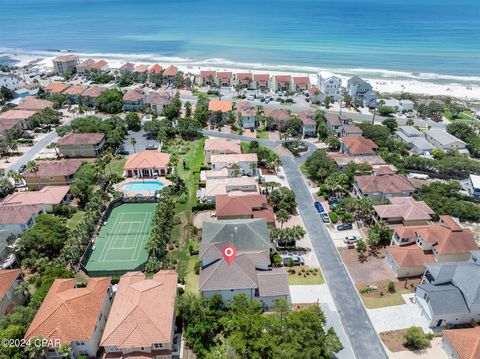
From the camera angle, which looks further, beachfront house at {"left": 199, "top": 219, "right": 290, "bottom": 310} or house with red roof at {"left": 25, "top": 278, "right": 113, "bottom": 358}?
beachfront house at {"left": 199, "top": 219, "right": 290, "bottom": 310}

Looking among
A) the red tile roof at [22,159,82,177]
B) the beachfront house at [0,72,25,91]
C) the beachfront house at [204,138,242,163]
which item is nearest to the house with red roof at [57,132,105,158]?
the red tile roof at [22,159,82,177]

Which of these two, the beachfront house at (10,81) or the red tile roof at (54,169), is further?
the beachfront house at (10,81)

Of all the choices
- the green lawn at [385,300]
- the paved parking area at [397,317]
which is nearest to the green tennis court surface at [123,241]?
the green lawn at [385,300]

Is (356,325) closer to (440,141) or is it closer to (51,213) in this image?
(51,213)

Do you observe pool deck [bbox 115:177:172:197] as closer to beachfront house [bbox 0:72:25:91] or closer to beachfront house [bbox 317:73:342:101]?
beachfront house [bbox 317:73:342:101]

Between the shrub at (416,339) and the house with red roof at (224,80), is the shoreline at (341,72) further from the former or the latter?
the shrub at (416,339)
